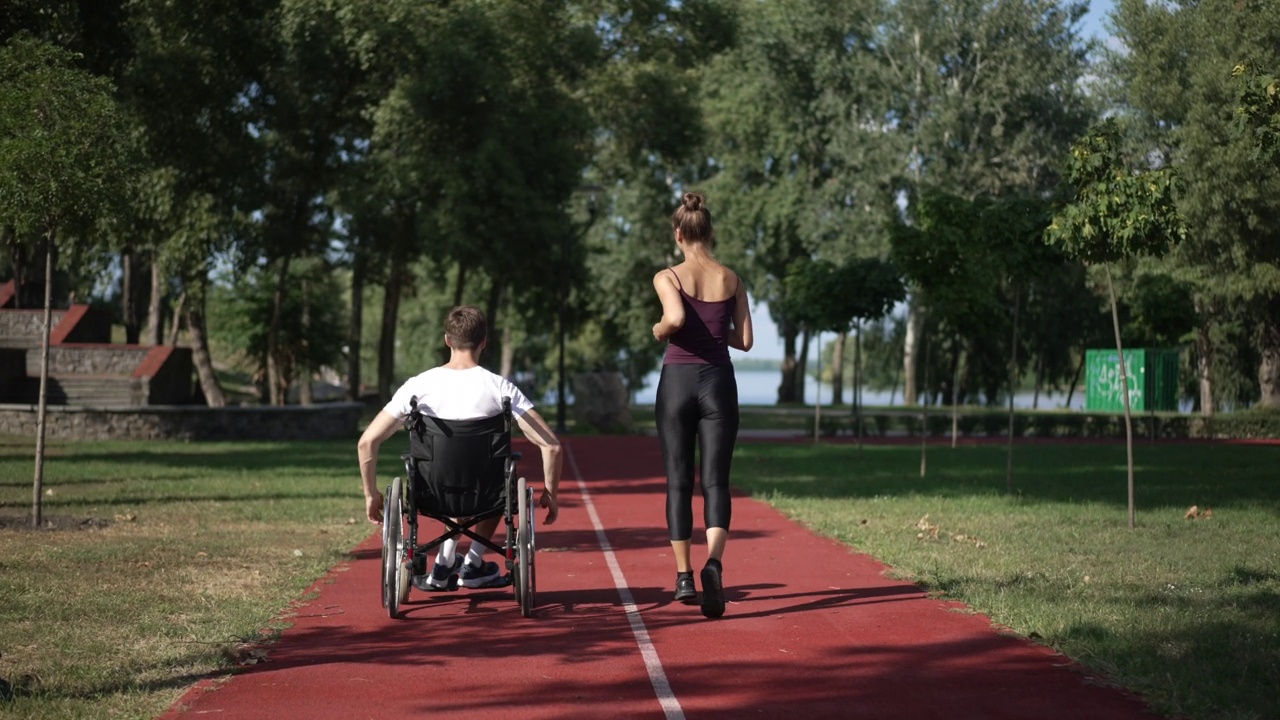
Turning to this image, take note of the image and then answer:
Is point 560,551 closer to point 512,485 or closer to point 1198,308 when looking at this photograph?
point 512,485

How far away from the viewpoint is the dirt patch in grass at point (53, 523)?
12227 millimetres

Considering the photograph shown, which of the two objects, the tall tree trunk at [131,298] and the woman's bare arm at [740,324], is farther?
the tall tree trunk at [131,298]

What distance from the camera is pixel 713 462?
7746mm

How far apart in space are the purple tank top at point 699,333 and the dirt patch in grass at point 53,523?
6.86 meters

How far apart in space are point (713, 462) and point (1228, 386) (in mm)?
46614

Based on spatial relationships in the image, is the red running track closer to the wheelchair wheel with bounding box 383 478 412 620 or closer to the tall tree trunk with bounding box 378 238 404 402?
the wheelchair wheel with bounding box 383 478 412 620

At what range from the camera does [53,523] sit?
41.0 ft

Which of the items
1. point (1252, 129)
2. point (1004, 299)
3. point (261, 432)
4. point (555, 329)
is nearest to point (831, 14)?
point (1004, 299)

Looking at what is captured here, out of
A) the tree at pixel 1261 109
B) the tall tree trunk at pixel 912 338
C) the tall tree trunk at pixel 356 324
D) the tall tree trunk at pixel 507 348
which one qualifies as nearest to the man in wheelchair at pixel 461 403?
the tree at pixel 1261 109

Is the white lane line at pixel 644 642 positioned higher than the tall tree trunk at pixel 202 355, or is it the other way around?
the tall tree trunk at pixel 202 355

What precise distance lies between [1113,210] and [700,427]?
6786 millimetres

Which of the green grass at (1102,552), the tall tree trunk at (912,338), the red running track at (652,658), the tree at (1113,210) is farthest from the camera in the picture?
the tall tree trunk at (912,338)

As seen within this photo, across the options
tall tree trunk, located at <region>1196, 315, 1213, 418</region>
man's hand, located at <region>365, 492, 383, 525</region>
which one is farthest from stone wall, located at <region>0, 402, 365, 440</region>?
tall tree trunk, located at <region>1196, 315, 1213, 418</region>

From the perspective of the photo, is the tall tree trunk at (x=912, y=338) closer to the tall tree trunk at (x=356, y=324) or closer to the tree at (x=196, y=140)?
the tall tree trunk at (x=356, y=324)
